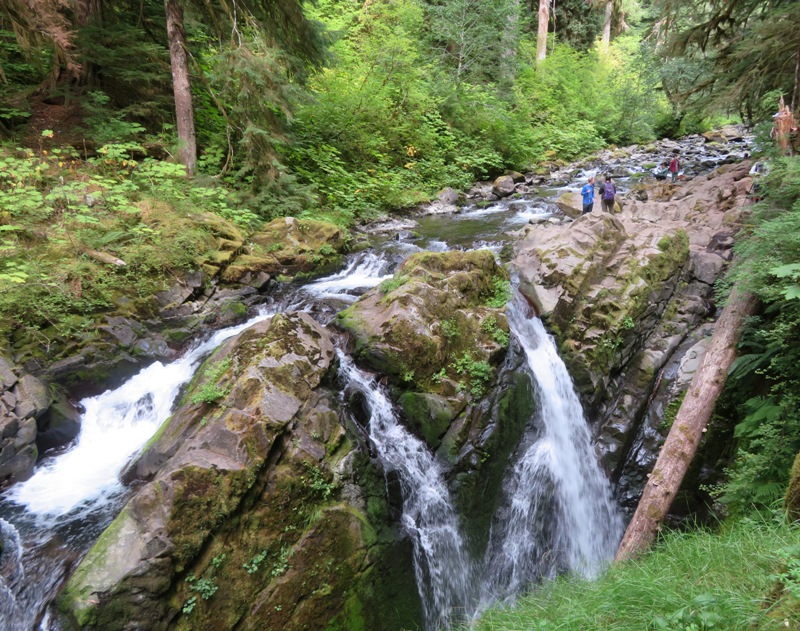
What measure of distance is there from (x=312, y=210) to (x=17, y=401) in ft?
26.6

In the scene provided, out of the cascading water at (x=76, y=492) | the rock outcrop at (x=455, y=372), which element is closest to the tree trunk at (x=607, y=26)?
the rock outcrop at (x=455, y=372)

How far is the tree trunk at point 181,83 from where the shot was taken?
32.9 ft

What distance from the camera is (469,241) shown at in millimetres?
11836

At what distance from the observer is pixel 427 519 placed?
18.3ft

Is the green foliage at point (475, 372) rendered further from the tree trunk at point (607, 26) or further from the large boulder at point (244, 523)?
the tree trunk at point (607, 26)

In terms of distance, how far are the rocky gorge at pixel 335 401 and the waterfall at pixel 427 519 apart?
13cm

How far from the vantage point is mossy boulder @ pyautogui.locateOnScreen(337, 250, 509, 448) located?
6180 millimetres

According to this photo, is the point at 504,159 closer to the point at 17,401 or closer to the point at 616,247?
the point at 616,247

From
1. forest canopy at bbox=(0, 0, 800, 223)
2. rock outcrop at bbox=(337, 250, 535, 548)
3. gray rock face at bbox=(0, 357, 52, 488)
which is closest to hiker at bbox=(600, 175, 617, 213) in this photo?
forest canopy at bbox=(0, 0, 800, 223)

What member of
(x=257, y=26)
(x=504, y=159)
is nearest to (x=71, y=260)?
(x=257, y=26)

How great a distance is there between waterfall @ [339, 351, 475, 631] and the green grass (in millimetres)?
976

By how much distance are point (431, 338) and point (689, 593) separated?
162 inches

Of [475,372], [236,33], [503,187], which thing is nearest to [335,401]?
[475,372]

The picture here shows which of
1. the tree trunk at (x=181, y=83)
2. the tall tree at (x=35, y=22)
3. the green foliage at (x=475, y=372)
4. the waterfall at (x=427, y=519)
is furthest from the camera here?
the tree trunk at (x=181, y=83)
